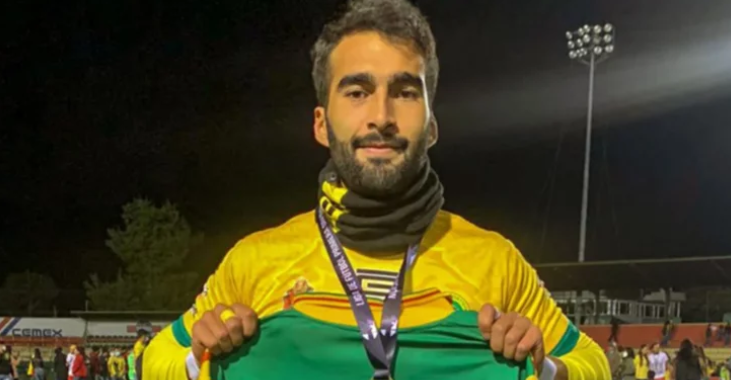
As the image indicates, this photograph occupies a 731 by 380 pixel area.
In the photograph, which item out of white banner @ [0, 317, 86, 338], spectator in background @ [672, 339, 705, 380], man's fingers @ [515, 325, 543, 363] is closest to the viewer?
man's fingers @ [515, 325, 543, 363]

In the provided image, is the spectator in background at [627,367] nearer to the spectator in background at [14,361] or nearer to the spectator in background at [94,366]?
the spectator in background at [94,366]

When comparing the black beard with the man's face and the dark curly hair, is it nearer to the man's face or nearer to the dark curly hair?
the man's face

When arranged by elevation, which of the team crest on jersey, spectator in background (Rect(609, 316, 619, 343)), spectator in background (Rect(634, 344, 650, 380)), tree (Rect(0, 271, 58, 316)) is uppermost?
tree (Rect(0, 271, 58, 316))

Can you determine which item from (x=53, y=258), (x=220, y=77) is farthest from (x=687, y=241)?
(x=53, y=258)

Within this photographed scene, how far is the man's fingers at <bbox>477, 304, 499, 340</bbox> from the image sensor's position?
167 centimetres

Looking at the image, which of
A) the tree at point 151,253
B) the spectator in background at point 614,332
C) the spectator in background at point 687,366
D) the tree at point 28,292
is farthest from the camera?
the tree at point 151,253

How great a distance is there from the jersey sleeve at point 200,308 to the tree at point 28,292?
83.3 feet

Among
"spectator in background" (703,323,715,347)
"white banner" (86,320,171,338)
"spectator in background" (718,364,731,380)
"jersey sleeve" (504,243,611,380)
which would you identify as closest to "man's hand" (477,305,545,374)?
"jersey sleeve" (504,243,611,380)

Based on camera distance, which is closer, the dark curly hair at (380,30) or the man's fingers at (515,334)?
the man's fingers at (515,334)

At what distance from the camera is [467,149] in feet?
67.5

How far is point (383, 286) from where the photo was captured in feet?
6.00

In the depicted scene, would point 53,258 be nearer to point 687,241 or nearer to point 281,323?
point 687,241

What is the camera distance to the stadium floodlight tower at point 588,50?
1825 centimetres

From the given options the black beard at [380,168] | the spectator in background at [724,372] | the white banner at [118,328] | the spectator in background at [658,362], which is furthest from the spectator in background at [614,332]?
the black beard at [380,168]
